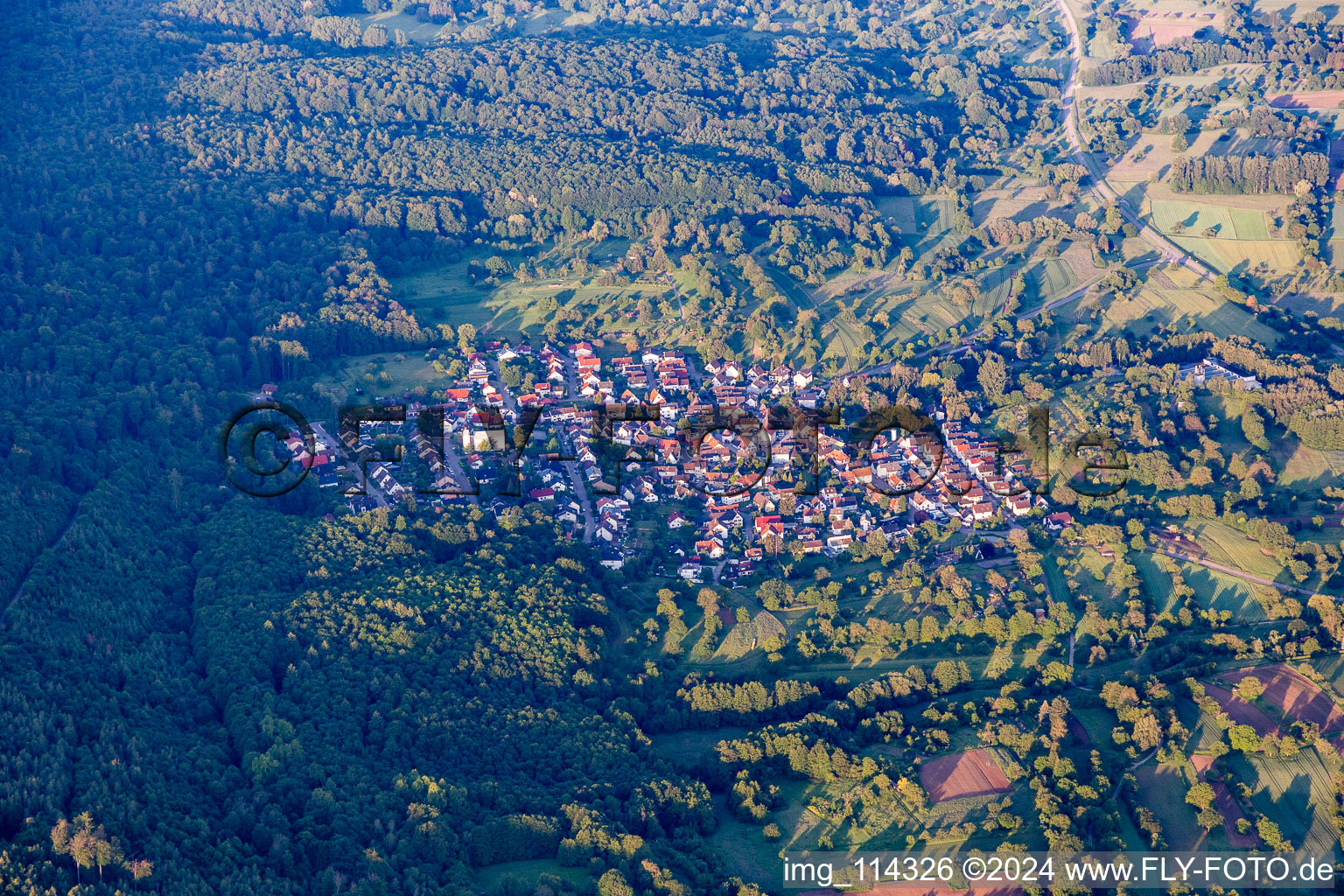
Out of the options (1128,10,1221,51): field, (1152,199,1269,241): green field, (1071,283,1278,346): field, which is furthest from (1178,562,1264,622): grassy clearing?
(1128,10,1221,51): field

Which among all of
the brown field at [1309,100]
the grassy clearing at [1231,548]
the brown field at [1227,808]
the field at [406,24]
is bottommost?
the brown field at [1227,808]

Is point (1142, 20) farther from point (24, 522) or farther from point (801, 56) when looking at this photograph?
point (24, 522)

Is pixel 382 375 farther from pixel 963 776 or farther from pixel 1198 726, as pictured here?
pixel 1198 726

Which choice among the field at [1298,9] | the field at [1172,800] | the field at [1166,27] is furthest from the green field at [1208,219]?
the field at [1172,800]

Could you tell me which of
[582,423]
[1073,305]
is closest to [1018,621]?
[582,423]

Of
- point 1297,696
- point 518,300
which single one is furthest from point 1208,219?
point 1297,696

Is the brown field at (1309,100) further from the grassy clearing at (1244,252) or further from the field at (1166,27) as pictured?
the grassy clearing at (1244,252)
